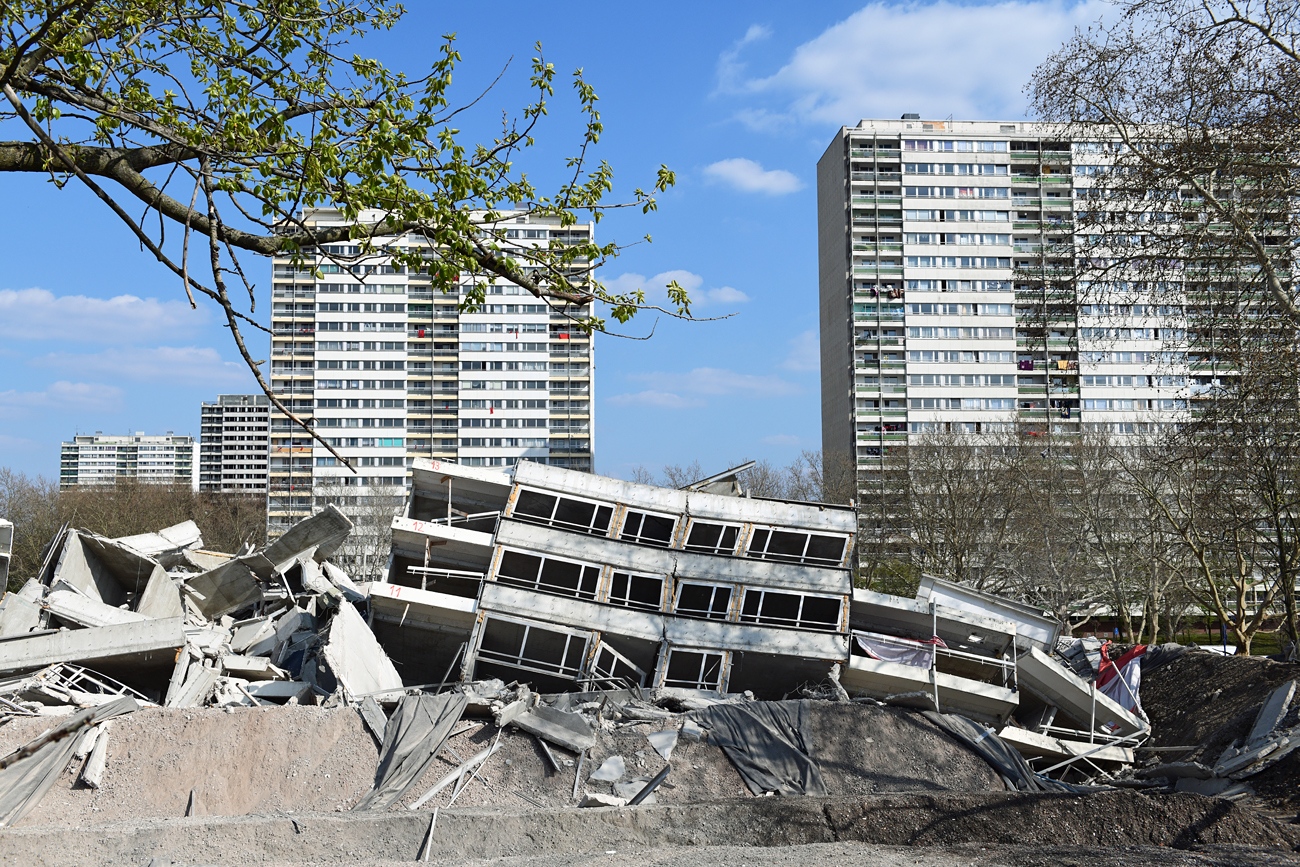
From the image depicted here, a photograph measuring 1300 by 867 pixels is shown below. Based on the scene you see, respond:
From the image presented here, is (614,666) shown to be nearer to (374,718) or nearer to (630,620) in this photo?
(630,620)

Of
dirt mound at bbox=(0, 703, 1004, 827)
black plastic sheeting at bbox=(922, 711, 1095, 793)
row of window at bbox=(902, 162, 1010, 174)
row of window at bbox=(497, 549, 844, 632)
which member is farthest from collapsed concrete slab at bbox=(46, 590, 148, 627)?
row of window at bbox=(902, 162, 1010, 174)

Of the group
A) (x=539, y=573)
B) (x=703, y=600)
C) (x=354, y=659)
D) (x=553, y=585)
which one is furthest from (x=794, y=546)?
(x=354, y=659)

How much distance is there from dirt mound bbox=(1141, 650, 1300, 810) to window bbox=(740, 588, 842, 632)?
7069 mm

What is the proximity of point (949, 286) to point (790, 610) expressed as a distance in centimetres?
6875

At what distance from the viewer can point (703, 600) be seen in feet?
61.1

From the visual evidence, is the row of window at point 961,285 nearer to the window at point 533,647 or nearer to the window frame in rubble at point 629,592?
the window frame in rubble at point 629,592

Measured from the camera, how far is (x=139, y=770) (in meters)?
11.6

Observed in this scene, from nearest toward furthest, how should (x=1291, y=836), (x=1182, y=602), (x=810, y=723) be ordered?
(x=1291, y=836), (x=810, y=723), (x=1182, y=602)

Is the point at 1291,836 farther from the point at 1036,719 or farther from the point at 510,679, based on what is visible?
the point at 510,679

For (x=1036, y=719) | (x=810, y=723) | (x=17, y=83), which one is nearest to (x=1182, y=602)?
(x=1036, y=719)

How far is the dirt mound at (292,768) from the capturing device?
37.4 ft

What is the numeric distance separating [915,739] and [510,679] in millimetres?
7951

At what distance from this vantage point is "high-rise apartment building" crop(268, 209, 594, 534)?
3676 inches

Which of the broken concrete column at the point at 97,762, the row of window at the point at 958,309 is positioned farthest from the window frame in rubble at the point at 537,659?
the row of window at the point at 958,309
